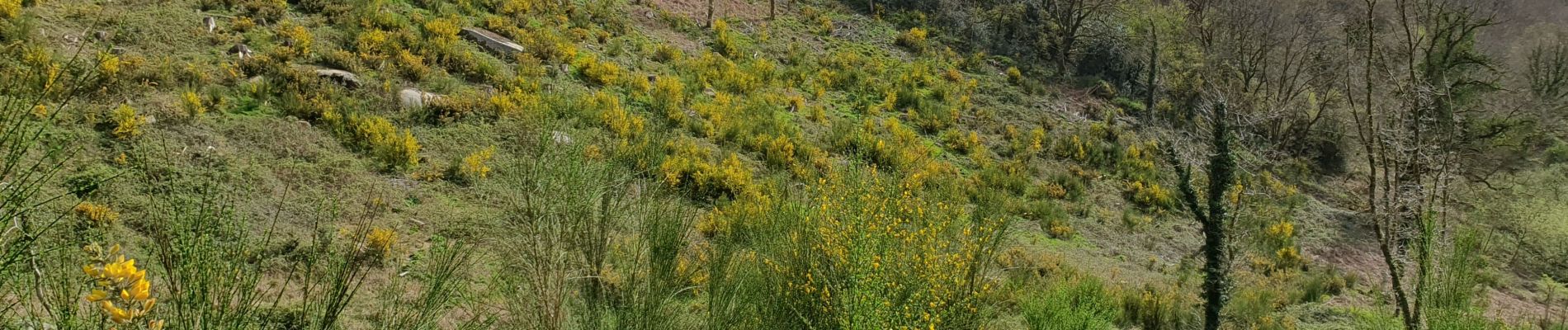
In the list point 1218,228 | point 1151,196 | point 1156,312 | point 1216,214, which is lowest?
point 1151,196

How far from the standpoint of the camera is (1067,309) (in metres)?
6.12

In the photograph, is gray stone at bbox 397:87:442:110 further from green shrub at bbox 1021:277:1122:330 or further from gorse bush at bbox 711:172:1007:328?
green shrub at bbox 1021:277:1122:330

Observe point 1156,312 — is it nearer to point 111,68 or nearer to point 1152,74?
point 111,68

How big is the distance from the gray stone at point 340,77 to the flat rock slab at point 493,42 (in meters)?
2.69

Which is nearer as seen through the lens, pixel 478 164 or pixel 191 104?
pixel 191 104

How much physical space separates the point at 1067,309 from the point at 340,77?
833 centimetres

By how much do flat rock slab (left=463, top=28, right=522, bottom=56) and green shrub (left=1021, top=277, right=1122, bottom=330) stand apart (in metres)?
8.43

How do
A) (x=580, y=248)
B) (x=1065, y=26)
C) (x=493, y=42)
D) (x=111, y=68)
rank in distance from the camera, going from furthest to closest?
(x=1065, y=26)
(x=493, y=42)
(x=111, y=68)
(x=580, y=248)

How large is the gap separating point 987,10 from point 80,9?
66.8 ft

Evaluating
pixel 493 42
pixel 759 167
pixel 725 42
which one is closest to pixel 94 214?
pixel 493 42

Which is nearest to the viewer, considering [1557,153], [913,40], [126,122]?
[126,122]

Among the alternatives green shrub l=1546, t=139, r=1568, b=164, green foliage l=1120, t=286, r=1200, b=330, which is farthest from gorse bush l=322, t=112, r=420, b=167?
green shrub l=1546, t=139, r=1568, b=164

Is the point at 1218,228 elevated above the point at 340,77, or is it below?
A: above

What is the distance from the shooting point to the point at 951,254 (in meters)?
4.09
